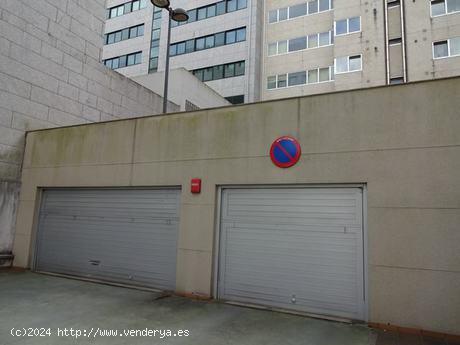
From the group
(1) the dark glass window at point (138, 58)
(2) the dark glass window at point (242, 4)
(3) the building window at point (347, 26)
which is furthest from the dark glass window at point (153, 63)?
(3) the building window at point (347, 26)

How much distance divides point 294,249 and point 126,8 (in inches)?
1414

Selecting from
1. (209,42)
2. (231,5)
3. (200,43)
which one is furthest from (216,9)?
(200,43)

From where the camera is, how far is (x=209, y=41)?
3047 centimetres

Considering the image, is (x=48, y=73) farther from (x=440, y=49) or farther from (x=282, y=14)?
(x=282, y=14)

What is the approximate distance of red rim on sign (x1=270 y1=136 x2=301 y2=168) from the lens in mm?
6781

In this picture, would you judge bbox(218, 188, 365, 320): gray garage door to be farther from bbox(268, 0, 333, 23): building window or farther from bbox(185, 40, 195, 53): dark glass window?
bbox(185, 40, 195, 53): dark glass window

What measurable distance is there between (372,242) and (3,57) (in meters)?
10.5

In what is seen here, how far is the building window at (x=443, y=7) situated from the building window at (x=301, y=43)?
6.80 metres

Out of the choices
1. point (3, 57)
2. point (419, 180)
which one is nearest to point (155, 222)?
point (419, 180)

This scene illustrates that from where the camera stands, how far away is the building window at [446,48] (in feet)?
73.0

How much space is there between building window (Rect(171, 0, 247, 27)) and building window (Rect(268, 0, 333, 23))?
268 centimetres

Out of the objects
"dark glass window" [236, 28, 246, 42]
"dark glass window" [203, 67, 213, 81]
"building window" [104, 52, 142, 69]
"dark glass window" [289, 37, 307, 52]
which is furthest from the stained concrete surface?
"building window" [104, 52, 142, 69]

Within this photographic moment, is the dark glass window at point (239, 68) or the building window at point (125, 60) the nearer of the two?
the dark glass window at point (239, 68)

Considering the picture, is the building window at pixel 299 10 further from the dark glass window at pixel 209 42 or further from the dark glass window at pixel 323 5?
the dark glass window at pixel 209 42
